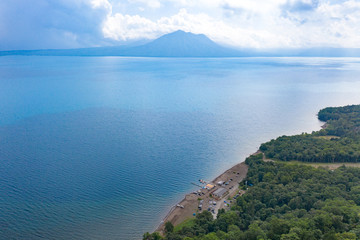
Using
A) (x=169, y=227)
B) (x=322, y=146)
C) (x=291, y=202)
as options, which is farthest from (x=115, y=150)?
(x=322, y=146)

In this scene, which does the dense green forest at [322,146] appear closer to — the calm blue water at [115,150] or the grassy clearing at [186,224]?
the calm blue water at [115,150]

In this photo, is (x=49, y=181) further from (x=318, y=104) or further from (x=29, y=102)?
(x=318, y=104)

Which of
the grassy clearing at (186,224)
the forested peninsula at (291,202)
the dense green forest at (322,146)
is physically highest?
the dense green forest at (322,146)

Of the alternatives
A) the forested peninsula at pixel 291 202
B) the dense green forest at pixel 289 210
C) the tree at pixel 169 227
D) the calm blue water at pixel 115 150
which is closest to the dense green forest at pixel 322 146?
the forested peninsula at pixel 291 202

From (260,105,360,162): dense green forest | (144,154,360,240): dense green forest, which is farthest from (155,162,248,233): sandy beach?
(260,105,360,162): dense green forest

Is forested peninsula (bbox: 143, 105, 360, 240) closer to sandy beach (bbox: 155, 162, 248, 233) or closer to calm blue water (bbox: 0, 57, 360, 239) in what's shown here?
sandy beach (bbox: 155, 162, 248, 233)
